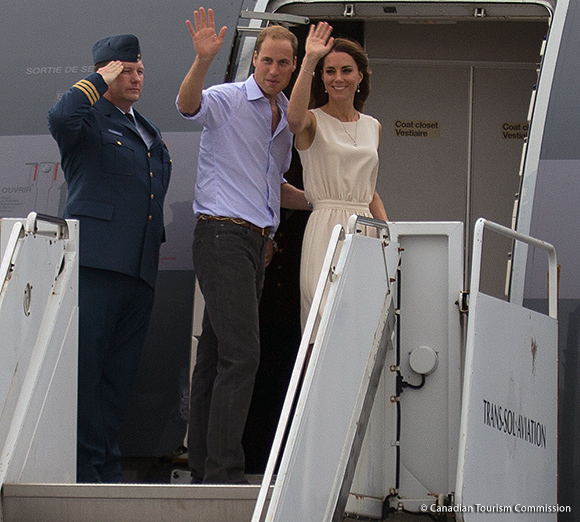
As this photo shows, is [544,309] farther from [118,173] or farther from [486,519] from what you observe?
[118,173]

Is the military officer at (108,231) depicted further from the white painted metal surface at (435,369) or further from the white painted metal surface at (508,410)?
the white painted metal surface at (508,410)

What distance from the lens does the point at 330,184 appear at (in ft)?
13.5

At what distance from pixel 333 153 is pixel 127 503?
5.53 feet

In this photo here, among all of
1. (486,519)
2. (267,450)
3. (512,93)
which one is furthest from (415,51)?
(486,519)

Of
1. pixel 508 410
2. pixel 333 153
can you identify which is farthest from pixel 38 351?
pixel 508 410

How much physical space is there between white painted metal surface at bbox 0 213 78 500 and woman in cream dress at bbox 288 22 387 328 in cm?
97

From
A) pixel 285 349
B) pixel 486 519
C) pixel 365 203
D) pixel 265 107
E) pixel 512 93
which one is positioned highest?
pixel 512 93

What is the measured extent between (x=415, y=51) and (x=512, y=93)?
0.71 m

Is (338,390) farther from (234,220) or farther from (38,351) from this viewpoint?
(38,351)

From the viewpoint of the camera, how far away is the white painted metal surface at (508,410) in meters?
3.30

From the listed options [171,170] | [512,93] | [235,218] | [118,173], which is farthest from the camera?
[512,93]

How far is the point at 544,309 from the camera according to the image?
437 centimetres

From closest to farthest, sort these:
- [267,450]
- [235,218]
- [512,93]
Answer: [235,218] < [267,450] < [512,93]

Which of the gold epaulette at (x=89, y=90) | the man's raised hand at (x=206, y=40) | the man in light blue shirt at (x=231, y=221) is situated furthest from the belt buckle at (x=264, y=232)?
the gold epaulette at (x=89, y=90)
